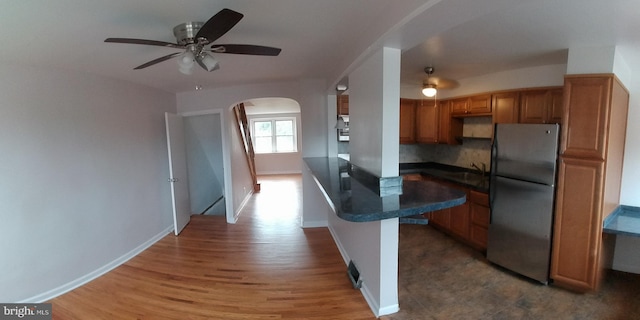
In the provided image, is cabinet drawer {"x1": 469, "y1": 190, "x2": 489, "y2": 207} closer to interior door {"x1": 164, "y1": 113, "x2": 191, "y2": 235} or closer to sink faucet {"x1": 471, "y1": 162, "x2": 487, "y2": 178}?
sink faucet {"x1": 471, "y1": 162, "x2": 487, "y2": 178}

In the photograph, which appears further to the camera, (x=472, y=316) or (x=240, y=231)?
(x=240, y=231)

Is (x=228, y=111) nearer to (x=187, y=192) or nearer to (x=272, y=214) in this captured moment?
(x=187, y=192)

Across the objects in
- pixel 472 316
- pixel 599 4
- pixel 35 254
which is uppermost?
pixel 599 4

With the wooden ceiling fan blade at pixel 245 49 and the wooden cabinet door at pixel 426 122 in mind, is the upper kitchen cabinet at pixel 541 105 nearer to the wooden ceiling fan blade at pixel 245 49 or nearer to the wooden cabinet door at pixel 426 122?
the wooden cabinet door at pixel 426 122

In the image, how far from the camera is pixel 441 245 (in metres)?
3.38

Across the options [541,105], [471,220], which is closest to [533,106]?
[541,105]

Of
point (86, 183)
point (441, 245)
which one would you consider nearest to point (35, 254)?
point (86, 183)

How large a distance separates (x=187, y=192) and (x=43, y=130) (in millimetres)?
2228

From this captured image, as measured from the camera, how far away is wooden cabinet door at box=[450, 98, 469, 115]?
144 inches

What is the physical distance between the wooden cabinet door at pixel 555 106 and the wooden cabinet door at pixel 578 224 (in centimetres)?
73

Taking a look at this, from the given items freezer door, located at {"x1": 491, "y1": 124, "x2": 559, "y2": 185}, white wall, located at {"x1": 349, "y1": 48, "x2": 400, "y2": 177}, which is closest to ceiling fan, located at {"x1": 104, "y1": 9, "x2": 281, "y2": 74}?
white wall, located at {"x1": 349, "y1": 48, "x2": 400, "y2": 177}

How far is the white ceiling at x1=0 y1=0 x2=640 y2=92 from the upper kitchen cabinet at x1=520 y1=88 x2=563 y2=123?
13.6 inches

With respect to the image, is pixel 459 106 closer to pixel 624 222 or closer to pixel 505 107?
pixel 505 107

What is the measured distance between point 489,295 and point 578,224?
104 centimetres
